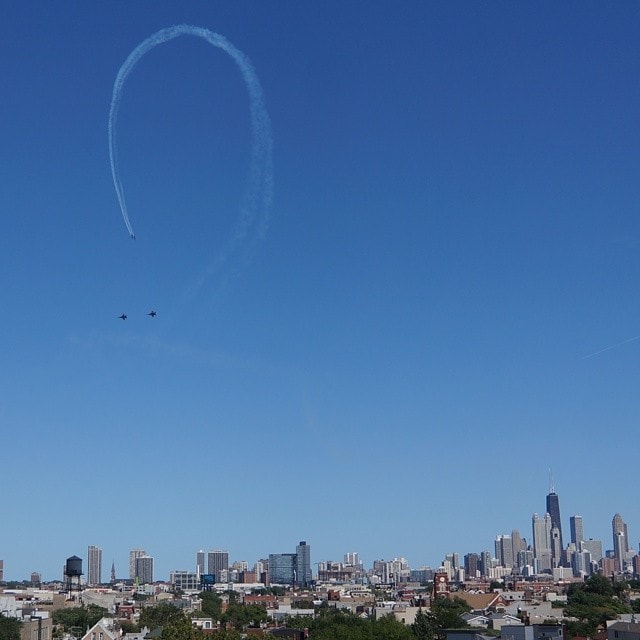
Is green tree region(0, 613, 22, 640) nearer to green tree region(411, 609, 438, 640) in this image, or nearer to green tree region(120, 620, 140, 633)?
green tree region(120, 620, 140, 633)

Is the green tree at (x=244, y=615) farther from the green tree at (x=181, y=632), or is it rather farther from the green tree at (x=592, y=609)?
the green tree at (x=181, y=632)

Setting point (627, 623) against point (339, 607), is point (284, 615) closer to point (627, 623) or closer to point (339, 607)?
point (339, 607)

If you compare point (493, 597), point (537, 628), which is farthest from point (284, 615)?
point (537, 628)

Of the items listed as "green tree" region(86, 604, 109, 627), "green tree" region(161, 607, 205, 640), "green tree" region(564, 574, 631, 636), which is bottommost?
"green tree" region(86, 604, 109, 627)

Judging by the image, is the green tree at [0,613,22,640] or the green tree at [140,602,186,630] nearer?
the green tree at [0,613,22,640]

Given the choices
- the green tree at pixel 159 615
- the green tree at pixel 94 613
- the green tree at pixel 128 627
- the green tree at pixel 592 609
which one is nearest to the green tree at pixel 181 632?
the green tree at pixel 592 609

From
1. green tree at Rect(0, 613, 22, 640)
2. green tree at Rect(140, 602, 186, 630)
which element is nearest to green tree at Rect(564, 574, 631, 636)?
green tree at Rect(140, 602, 186, 630)

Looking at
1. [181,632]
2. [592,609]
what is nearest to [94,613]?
[592,609]

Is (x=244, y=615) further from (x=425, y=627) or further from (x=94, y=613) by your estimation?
(x=425, y=627)
